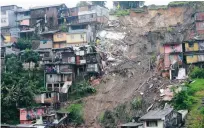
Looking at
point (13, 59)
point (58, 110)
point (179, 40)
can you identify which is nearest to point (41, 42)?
point (13, 59)

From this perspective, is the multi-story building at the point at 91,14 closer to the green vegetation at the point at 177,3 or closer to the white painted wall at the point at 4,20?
the green vegetation at the point at 177,3

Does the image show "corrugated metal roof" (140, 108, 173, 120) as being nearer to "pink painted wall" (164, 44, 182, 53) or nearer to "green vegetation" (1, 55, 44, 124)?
"pink painted wall" (164, 44, 182, 53)

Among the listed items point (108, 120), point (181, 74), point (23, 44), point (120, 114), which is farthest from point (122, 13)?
point (108, 120)

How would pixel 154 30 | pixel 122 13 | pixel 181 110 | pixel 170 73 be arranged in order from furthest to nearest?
pixel 122 13 < pixel 154 30 < pixel 170 73 < pixel 181 110

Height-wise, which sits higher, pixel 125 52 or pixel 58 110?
pixel 125 52

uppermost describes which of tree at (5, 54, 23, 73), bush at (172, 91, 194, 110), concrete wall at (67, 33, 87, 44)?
concrete wall at (67, 33, 87, 44)

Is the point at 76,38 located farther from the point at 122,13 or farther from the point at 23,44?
the point at 122,13

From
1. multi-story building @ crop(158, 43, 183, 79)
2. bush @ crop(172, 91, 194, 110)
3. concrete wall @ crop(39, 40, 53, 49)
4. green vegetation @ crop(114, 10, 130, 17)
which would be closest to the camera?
bush @ crop(172, 91, 194, 110)

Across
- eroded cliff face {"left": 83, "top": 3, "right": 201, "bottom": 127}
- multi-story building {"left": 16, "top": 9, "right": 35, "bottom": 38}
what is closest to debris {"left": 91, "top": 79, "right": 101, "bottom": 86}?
eroded cliff face {"left": 83, "top": 3, "right": 201, "bottom": 127}

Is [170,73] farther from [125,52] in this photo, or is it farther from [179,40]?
[125,52]
